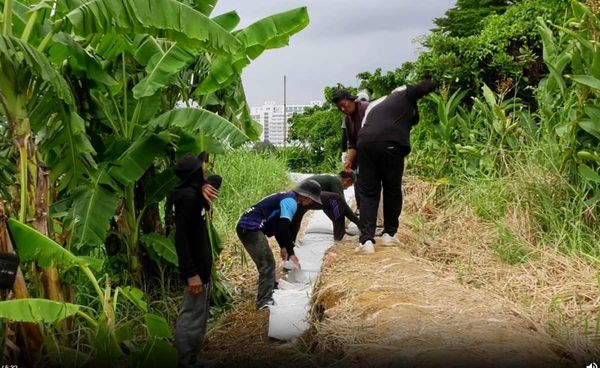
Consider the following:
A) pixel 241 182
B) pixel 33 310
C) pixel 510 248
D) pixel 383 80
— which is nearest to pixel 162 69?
pixel 33 310

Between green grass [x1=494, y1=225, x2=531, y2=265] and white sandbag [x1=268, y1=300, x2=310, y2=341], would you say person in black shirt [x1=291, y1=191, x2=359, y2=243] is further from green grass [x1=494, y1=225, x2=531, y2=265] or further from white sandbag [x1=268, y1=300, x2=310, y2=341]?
green grass [x1=494, y1=225, x2=531, y2=265]

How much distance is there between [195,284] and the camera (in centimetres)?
486

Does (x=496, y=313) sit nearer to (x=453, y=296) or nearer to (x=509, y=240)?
(x=453, y=296)

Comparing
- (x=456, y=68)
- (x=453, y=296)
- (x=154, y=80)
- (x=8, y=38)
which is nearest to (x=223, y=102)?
(x=154, y=80)

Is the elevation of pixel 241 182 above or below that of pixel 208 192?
below

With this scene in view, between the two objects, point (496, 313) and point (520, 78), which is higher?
point (520, 78)

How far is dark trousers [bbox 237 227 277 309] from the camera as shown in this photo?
6129 mm

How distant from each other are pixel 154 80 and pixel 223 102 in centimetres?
122

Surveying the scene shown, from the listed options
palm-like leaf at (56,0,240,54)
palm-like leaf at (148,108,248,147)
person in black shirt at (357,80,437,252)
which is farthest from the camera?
person in black shirt at (357,80,437,252)

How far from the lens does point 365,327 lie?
13.0ft

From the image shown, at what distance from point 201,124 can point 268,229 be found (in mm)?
1204

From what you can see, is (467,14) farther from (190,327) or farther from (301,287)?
(190,327)

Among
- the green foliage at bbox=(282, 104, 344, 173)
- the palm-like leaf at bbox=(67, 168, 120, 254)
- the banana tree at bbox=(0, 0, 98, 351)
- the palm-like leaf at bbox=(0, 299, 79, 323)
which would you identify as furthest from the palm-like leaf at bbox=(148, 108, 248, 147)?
the green foliage at bbox=(282, 104, 344, 173)

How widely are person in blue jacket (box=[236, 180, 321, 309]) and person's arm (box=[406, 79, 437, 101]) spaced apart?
119 cm
